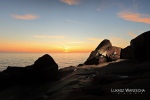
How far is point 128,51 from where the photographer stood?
20.3 meters

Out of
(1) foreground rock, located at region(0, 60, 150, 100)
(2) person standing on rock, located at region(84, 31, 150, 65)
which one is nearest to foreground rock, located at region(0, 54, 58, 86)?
(1) foreground rock, located at region(0, 60, 150, 100)

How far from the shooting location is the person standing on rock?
15305 millimetres

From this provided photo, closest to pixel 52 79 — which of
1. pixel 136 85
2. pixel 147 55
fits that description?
pixel 147 55

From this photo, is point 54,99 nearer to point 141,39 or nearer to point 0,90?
point 0,90

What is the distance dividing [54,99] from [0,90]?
337 inches

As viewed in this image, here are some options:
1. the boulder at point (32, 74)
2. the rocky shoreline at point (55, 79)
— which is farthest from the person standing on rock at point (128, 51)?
the boulder at point (32, 74)

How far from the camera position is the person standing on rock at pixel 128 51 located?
15.3 metres

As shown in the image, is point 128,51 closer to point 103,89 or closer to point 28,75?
point 28,75

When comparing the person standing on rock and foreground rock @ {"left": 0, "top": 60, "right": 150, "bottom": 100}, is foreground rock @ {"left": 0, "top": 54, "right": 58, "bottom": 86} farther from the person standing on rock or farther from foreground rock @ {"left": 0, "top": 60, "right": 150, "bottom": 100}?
the person standing on rock

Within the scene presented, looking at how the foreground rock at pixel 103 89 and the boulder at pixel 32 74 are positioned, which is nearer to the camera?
the foreground rock at pixel 103 89

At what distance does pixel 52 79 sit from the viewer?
661 inches

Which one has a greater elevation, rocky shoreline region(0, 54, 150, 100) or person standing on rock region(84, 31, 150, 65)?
person standing on rock region(84, 31, 150, 65)

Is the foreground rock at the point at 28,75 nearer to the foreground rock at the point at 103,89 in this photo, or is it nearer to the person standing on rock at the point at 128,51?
the foreground rock at the point at 103,89

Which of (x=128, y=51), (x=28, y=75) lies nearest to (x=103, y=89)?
(x=28, y=75)
